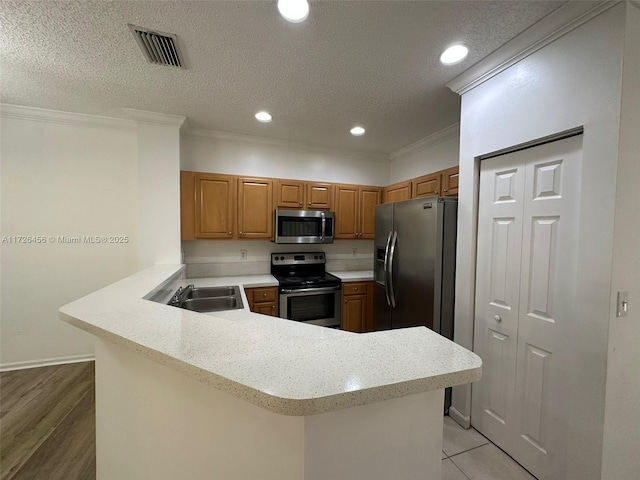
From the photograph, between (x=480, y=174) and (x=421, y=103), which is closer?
(x=480, y=174)

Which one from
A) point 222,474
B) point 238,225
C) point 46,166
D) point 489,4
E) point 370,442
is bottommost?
point 222,474

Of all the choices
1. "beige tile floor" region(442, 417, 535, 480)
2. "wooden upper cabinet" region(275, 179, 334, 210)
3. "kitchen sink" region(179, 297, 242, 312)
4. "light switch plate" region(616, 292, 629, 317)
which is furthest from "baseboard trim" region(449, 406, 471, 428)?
"wooden upper cabinet" region(275, 179, 334, 210)

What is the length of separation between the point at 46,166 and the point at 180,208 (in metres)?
1.32

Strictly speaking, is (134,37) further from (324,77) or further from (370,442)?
(370,442)

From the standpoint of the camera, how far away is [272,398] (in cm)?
55

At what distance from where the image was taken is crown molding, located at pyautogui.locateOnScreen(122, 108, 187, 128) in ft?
8.31

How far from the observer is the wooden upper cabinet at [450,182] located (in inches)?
101

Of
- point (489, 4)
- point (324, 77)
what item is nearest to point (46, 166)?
point (324, 77)

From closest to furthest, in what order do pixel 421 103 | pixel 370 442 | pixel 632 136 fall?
1. pixel 370 442
2. pixel 632 136
3. pixel 421 103

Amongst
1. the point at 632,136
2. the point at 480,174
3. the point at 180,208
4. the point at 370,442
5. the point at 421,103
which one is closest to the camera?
the point at 370,442

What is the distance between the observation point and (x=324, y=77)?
1.91 metres

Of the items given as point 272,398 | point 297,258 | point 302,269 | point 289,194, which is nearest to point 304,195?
point 289,194

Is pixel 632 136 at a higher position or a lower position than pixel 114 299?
higher

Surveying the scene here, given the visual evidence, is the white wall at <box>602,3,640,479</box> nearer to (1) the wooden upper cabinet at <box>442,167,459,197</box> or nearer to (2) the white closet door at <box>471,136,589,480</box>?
(2) the white closet door at <box>471,136,589,480</box>
